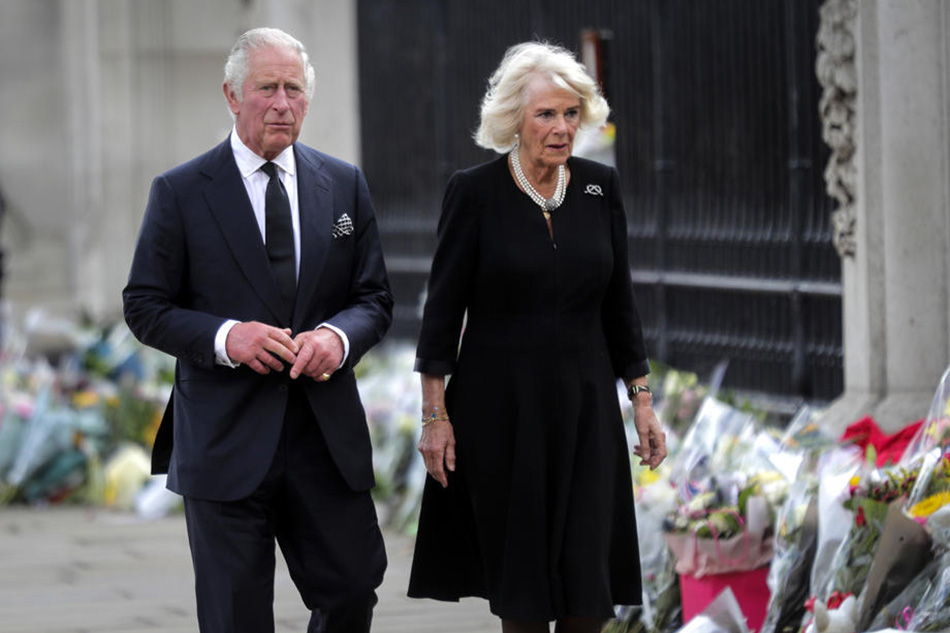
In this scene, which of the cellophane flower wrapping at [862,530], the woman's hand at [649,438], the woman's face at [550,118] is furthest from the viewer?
the cellophane flower wrapping at [862,530]

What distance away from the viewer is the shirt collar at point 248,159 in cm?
460

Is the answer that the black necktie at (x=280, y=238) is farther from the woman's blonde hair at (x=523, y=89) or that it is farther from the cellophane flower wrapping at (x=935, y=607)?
the cellophane flower wrapping at (x=935, y=607)

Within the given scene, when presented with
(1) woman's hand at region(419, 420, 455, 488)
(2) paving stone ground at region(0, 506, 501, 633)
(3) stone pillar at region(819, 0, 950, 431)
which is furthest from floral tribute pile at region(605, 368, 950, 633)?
(1) woman's hand at region(419, 420, 455, 488)

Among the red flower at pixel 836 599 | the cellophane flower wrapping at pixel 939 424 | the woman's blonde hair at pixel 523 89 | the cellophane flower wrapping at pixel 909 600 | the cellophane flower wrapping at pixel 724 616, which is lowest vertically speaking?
the cellophane flower wrapping at pixel 724 616

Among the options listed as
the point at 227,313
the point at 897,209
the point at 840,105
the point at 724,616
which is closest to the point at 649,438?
the point at 724,616

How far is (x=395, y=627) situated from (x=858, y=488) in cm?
197

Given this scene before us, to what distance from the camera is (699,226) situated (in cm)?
862

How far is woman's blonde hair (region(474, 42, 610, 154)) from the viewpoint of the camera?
474cm

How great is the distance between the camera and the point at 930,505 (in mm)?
4906

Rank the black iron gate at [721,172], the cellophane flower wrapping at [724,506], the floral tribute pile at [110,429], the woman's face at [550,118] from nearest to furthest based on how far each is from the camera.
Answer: the woman's face at [550,118]
the cellophane flower wrapping at [724,506]
the black iron gate at [721,172]
the floral tribute pile at [110,429]

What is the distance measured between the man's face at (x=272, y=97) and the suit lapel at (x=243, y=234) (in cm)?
14

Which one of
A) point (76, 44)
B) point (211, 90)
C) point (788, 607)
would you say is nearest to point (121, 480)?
point (788, 607)

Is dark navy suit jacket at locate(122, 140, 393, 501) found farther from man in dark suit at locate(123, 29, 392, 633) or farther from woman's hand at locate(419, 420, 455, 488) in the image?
woman's hand at locate(419, 420, 455, 488)

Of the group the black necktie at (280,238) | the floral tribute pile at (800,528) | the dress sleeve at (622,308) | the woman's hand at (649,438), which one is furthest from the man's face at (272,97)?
the floral tribute pile at (800,528)
